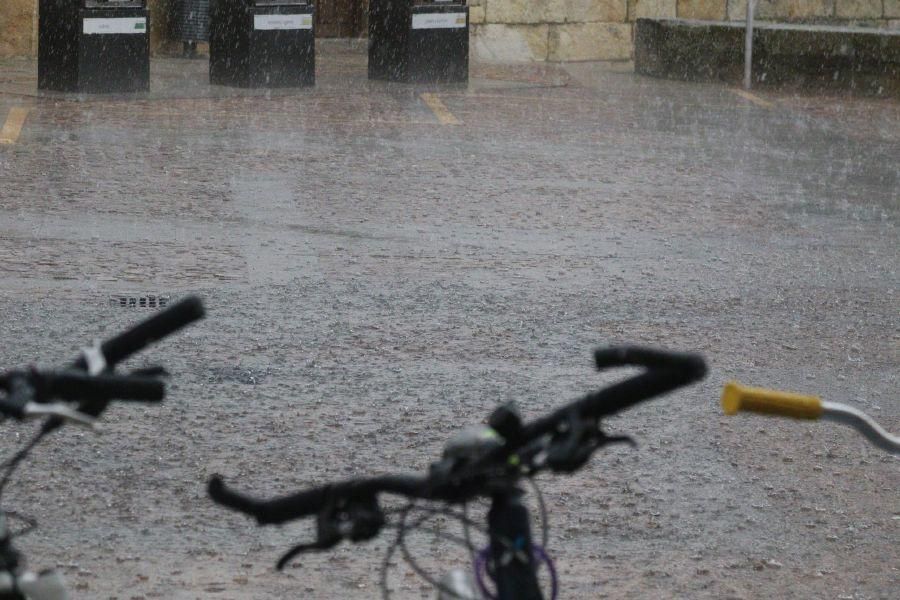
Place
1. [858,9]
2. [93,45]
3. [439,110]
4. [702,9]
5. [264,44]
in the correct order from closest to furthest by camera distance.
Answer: [439,110]
[93,45]
[264,44]
[702,9]
[858,9]

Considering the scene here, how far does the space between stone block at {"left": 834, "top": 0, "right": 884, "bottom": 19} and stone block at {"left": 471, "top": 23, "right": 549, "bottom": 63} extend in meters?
4.17

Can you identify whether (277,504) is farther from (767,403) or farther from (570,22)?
(570,22)

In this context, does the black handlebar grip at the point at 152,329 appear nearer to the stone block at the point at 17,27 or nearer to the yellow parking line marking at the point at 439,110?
the yellow parking line marking at the point at 439,110

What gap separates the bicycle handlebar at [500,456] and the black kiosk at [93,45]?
13.7 m

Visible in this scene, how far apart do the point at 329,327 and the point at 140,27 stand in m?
9.21

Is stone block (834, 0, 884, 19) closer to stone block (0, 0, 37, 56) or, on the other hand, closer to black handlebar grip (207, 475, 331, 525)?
stone block (0, 0, 37, 56)

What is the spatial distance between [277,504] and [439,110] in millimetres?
13138

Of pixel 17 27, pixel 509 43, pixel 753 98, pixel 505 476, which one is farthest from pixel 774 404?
pixel 509 43

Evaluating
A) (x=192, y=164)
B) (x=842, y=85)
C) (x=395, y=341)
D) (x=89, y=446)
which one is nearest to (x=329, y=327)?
(x=395, y=341)

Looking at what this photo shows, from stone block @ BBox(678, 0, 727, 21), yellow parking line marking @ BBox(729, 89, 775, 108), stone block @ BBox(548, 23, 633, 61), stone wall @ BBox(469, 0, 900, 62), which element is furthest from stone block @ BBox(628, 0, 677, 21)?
yellow parking line marking @ BBox(729, 89, 775, 108)

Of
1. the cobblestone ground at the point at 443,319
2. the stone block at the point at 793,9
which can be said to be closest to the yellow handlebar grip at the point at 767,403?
the cobblestone ground at the point at 443,319

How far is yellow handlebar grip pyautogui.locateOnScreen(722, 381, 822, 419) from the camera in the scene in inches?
76.2

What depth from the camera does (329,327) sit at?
6898 mm

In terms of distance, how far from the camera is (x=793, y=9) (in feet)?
73.4
